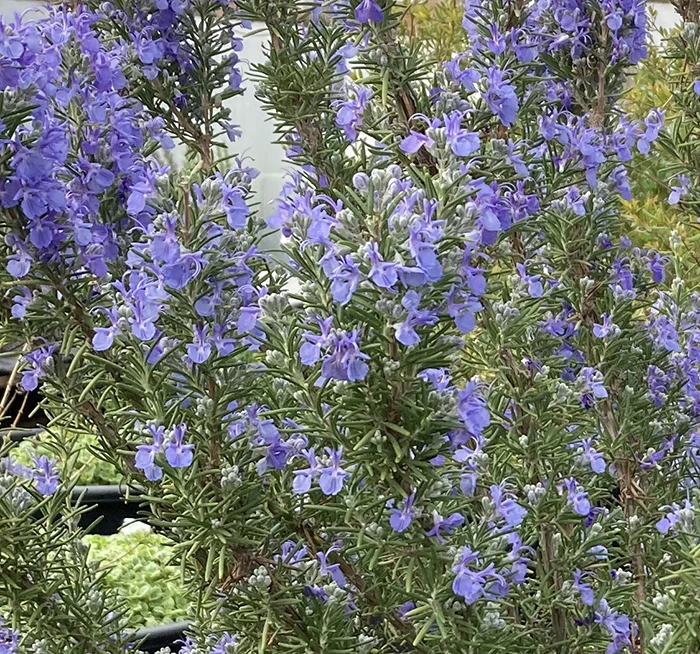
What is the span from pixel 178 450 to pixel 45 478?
1.19ft

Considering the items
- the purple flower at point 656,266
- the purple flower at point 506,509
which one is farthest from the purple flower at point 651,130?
the purple flower at point 506,509

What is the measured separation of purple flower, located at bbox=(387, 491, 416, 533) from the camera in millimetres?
770

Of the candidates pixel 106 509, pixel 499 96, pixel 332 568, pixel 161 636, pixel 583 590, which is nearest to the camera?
pixel 332 568

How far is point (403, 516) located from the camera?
0.77 metres

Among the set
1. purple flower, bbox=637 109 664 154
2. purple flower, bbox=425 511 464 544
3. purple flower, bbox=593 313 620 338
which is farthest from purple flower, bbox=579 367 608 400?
purple flower, bbox=425 511 464 544

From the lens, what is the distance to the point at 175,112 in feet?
4.02

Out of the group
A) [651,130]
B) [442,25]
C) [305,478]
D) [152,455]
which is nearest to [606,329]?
[651,130]

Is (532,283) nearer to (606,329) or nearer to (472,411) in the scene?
(606,329)

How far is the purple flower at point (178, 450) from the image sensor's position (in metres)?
0.78

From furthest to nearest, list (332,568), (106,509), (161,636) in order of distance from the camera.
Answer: (106,509) < (161,636) < (332,568)

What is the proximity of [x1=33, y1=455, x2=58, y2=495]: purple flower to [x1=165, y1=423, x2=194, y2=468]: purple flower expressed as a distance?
1.11ft

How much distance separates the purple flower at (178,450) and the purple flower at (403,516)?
8.2 inches

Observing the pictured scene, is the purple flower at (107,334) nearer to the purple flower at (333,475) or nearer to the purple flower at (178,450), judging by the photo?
the purple flower at (178,450)

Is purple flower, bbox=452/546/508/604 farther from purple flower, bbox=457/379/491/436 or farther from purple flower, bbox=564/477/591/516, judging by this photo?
purple flower, bbox=564/477/591/516
